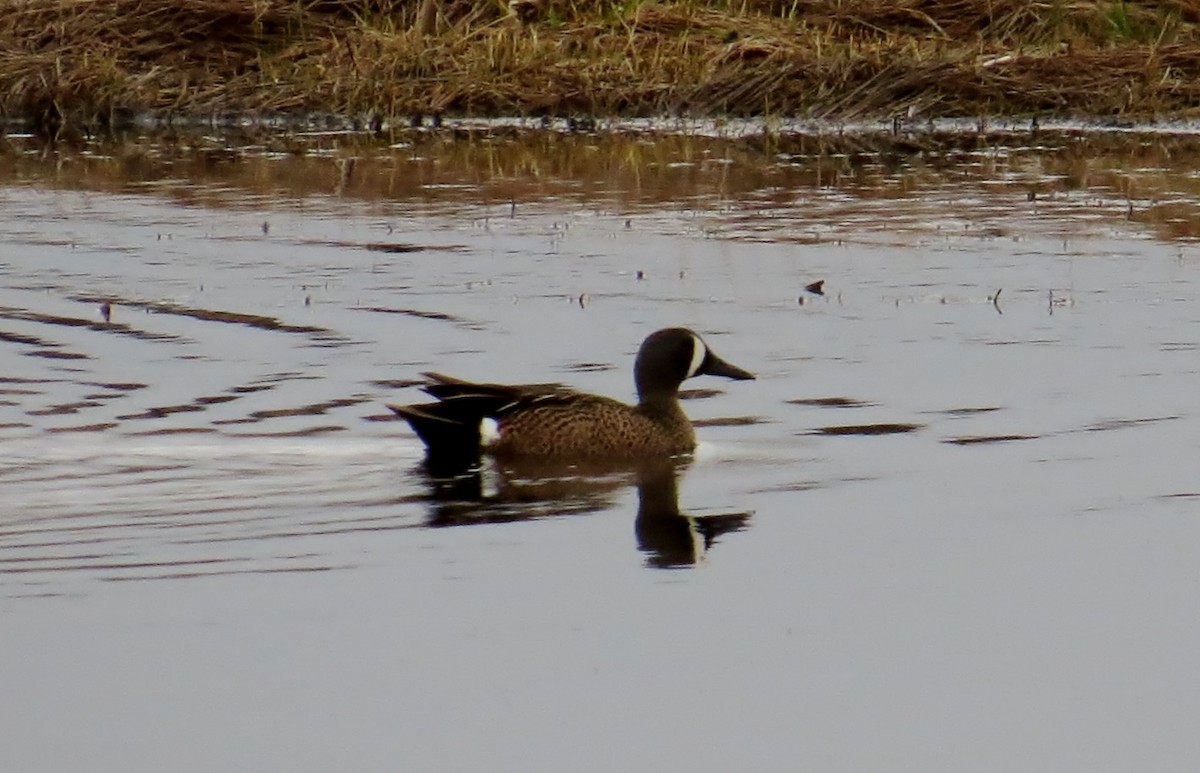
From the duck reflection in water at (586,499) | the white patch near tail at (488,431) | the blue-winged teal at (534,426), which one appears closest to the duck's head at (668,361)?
the blue-winged teal at (534,426)

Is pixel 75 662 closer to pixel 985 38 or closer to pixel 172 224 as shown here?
pixel 172 224

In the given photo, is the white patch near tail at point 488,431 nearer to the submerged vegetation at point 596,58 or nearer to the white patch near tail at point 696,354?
the white patch near tail at point 696,354

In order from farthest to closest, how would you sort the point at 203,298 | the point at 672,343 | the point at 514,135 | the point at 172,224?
the point at 514,135, the point at 172,224, the point at 203,298, the point at 672,343

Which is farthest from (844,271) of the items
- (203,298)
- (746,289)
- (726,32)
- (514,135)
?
(726,32)

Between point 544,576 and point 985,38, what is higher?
point 985,38

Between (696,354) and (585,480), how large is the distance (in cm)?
86

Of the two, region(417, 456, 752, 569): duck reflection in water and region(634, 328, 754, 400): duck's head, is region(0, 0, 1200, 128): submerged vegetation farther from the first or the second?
region(417, 456, 752, 569): duck reflection in water

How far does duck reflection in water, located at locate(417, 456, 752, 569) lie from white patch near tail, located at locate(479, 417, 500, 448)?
9 centimetres

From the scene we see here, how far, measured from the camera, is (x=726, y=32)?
1995cm

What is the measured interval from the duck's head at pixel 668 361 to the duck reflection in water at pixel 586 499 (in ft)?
1.29

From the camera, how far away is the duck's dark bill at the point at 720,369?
27.2 ft

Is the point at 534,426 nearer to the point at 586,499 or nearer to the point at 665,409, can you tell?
the point at 665,409

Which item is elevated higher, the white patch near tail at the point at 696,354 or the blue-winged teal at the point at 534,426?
the white patch near tail at the point at 696,354

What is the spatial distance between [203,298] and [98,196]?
13.5ft
